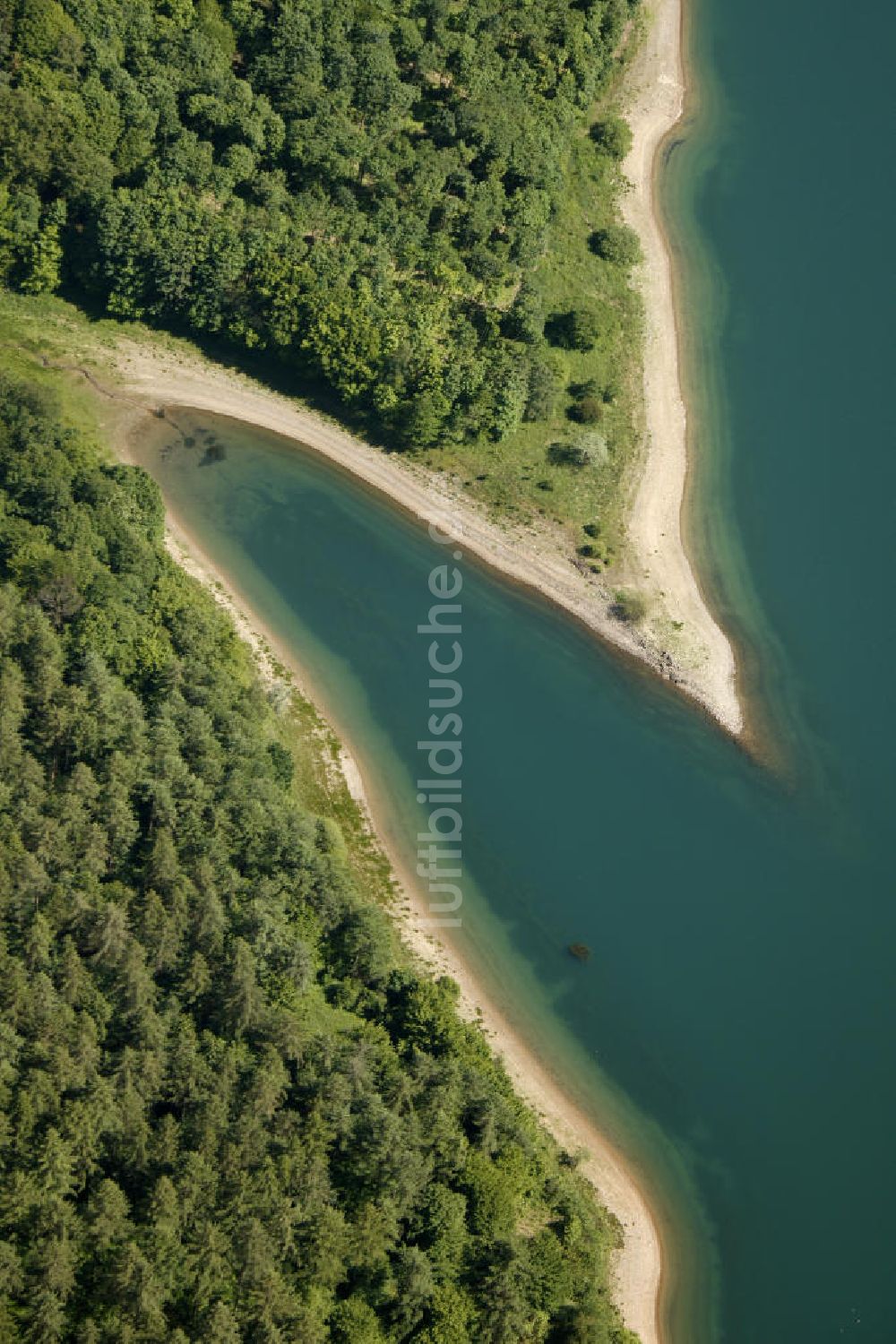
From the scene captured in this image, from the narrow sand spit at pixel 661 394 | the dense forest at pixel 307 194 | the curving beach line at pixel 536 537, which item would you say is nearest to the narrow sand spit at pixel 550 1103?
the curving beach line at pixel 536 537

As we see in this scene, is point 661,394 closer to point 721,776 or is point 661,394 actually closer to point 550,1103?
point 721,776

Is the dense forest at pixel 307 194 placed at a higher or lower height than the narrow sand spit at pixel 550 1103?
higher

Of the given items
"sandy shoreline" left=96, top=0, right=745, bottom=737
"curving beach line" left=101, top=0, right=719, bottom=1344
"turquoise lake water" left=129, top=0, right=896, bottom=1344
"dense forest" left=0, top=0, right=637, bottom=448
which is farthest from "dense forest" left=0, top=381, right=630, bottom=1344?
"dense forest" left=0, top=0, right=637, bottom=448

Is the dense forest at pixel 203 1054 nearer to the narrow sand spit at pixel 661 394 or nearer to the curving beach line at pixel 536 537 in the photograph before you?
the curving beach line at pixel 536 537

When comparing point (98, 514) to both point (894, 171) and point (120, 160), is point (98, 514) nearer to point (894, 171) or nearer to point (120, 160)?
point (120, 160)

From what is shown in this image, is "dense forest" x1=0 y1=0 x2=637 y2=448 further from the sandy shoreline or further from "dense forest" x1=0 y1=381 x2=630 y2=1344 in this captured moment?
"dense forest" x1=0 y1=381 x2=630 y2=1344

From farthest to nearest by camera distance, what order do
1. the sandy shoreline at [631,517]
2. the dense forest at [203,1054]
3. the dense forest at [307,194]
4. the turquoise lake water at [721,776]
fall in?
the dense forest at [307,194] → the sandy shoreline at [631,517] → the turquoise lake water at [721,776] → the dense forest at [203,1054]

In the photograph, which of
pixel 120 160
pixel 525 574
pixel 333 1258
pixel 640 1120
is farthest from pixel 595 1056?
pixel 120 160
